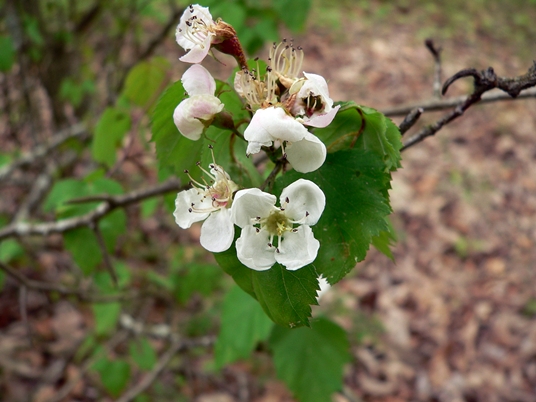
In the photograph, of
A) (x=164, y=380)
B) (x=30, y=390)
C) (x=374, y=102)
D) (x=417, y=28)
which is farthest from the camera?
(x=417, y=28)

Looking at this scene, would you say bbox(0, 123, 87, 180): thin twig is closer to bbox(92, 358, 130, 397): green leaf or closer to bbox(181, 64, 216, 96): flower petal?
bbox(92, 358, 130, 397): green leaf

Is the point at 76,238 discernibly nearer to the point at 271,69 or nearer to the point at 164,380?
the point at 271,69

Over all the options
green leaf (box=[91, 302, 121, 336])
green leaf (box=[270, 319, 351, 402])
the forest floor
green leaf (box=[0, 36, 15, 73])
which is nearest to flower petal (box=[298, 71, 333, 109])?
green leaf (box=[270, 319, 351, 402])

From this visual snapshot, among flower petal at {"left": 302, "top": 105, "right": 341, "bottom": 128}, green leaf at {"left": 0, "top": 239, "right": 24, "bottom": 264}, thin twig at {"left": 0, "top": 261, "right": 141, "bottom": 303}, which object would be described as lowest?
green leaf at {"left": 0, "top": 239, "right": 24, "bottom": 264}

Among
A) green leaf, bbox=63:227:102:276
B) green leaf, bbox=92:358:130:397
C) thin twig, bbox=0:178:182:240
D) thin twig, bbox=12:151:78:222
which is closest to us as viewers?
thin twig, bbox=0:178:182:240

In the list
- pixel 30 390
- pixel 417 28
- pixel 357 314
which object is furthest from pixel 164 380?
pixel 417 28

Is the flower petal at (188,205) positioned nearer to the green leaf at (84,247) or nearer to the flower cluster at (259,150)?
the flower cluster at (259,150)
